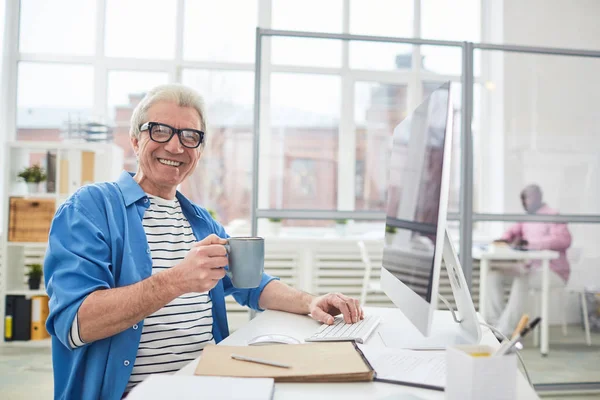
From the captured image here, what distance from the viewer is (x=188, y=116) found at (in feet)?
4.58

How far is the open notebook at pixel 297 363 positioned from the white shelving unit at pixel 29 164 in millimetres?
3533

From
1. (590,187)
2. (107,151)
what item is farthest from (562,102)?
(107,151)

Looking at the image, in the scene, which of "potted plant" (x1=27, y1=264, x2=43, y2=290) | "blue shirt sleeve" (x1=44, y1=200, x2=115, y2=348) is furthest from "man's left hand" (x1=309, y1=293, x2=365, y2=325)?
"potted plant" (x1=27, y1=264, x2=43, y2=290)

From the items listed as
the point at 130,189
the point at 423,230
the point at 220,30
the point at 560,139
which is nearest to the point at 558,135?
the point at 560,139

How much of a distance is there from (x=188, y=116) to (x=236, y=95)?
3715 millimetres

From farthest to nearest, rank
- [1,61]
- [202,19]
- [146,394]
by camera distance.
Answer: [202,19] → [1,61] → [146,394]

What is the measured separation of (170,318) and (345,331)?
17.6 inches

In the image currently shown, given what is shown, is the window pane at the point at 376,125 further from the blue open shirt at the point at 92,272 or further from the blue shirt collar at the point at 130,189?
the blue open shirt at the point at 92,272

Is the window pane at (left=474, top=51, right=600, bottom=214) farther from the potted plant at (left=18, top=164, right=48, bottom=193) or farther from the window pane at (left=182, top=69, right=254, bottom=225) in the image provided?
the potted plant at (left=18, top=164, right=48, bottom=193)

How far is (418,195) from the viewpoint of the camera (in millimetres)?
996

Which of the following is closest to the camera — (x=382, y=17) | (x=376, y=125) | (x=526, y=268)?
(x=526, y=268)

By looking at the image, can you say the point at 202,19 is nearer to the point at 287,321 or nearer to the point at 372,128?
the point at 372,128

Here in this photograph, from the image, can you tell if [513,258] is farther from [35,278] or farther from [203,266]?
[35,278]

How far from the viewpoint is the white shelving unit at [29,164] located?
3.93 m
